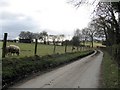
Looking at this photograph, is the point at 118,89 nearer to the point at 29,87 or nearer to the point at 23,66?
the point at 29,87

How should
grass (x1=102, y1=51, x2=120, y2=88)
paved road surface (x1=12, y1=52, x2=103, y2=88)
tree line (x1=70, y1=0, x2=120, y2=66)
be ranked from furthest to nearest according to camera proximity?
tree line (x1=70, y1=0, x2=120, y2=66) → grass (x1=102, y1=51, x2=120, y2=88) → paved road surface (x1=12, y1=52, x2=103, y2=88)

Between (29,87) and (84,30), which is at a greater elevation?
(84,30)

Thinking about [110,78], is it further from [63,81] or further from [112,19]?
[112,19]

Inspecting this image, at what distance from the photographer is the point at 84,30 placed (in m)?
148

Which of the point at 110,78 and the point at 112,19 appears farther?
the point at 112,19

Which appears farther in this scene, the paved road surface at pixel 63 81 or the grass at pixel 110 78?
the grass at pixel 110 78

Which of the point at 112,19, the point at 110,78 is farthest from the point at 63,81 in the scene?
the point at 112,19

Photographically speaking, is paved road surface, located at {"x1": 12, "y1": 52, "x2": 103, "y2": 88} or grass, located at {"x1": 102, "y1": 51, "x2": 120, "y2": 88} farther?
grass, located at {"x1": 102, "y1": 51, "x2": 120, "y2": 88}

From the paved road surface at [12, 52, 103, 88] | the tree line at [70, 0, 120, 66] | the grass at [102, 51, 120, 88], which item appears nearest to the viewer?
the paved road surface at [12, 52, 103, 88]

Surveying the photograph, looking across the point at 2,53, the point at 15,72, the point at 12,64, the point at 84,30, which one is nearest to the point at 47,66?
the point at 2,53

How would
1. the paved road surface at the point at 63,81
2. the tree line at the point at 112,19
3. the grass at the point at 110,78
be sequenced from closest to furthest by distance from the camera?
the paved road surface at the point at 63,81 → the grass at the point at 110,78 → the tree line at the point at 112,19

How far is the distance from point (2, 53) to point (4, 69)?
14.7 feet

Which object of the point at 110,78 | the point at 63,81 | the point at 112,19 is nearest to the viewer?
the point at 63,81

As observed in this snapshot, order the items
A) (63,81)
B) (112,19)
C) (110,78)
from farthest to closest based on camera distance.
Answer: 1. (112,19)
2. (110,78)
3. (63,81)
